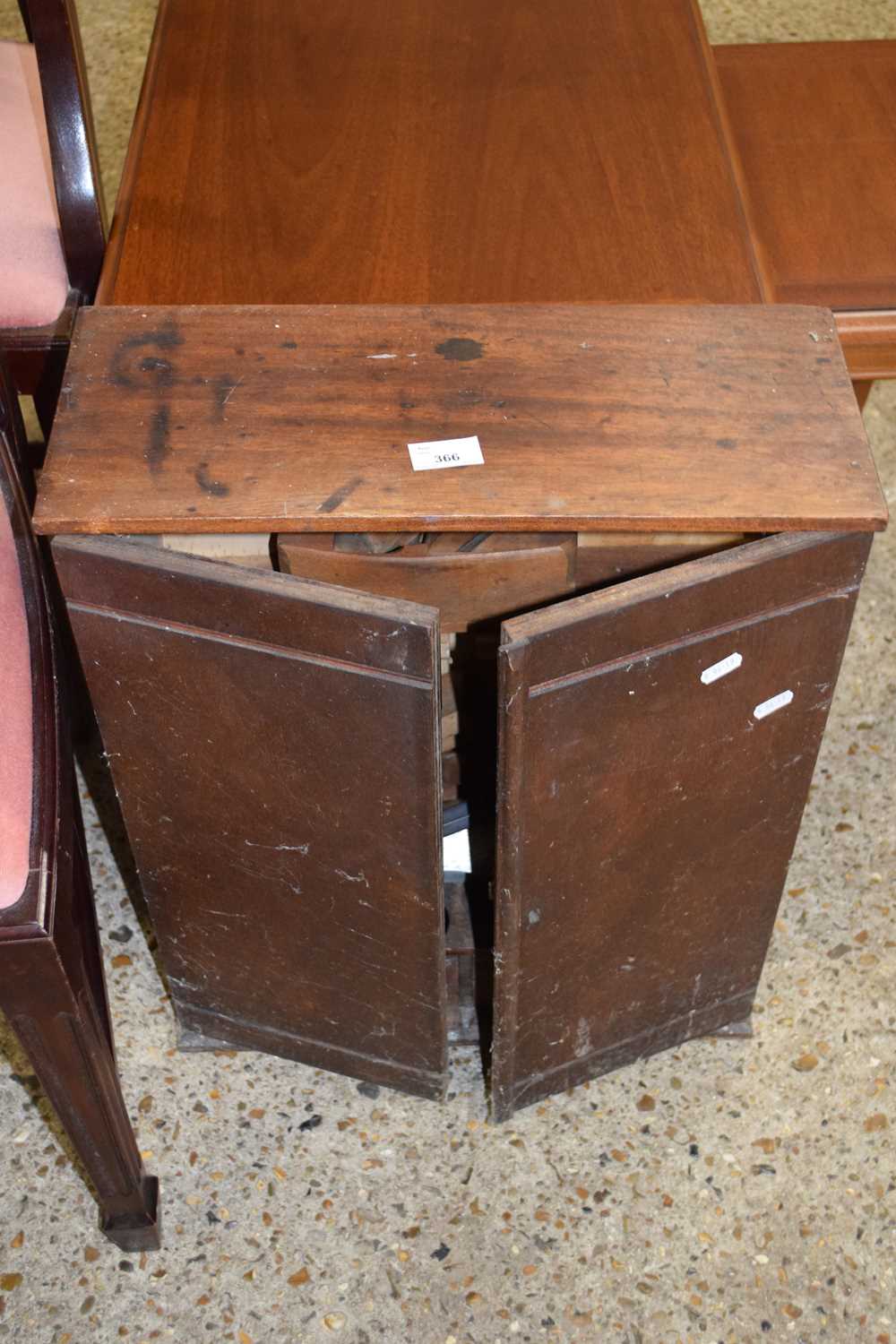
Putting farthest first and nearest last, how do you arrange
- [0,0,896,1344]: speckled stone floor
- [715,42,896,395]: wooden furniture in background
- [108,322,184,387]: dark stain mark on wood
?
[715,42,896,395]: wooden furniture in background
[0,0,896,1344]: speckled stone floor
[108,322,184,387]: dark stain mark on wood

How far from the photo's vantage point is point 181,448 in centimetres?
126

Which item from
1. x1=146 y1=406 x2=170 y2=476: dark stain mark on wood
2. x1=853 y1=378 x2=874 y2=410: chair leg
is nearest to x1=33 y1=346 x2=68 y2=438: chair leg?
x1=146 y1=406 x2=170 y2=476: dark stain mark on wood

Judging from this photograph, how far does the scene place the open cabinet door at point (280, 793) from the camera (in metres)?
1.21

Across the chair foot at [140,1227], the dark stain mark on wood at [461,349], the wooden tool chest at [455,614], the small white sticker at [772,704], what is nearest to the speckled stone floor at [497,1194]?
the chair foot at [140,1227]

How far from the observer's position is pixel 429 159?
1703 millimetres

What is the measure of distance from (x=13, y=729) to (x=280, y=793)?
0.24 meters

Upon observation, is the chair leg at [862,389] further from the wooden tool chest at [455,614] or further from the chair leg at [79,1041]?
the chair leg at [79,1041]

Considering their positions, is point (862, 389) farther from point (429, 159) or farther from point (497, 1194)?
point (497, 1194)

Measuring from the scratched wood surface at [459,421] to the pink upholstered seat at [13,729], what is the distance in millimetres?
187

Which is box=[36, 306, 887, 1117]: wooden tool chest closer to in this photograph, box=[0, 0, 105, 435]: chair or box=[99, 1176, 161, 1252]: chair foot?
box=[99, 1176, 161, 1252]: chair foot

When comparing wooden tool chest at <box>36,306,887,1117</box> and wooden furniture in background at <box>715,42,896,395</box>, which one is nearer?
wooden tool chest at <box>36,306,887,1117</box>

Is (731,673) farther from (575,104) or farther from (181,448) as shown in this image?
(575,104)

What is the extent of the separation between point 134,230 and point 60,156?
20cm

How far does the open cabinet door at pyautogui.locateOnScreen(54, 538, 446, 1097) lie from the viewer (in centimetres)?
121
